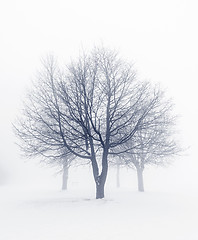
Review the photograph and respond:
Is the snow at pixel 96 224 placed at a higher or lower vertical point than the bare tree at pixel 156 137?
lower

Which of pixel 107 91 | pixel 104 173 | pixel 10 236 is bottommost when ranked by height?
pixel 10 236

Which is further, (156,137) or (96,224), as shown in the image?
(156,137)

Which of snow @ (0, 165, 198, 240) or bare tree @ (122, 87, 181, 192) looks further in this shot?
bare tree @ (122, 87, 181, 192)

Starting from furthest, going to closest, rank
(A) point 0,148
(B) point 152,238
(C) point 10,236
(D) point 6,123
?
1. (D) point 6,123
2. (A) point 0,148
3. (C) point 10,236
4. (B) point 152,238

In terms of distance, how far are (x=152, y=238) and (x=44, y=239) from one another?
143 inches

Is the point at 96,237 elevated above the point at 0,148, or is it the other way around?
the point at 0,148

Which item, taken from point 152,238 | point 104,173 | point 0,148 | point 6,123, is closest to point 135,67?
point 104,173

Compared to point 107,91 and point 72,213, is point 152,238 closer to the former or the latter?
point 72,213

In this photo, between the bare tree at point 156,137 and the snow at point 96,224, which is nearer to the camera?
the snow at point 96,224

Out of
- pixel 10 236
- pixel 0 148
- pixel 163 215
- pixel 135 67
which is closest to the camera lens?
pixel 10 236

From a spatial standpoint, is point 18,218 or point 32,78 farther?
point 32,78

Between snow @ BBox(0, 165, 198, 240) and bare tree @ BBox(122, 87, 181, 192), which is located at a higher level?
bare tree @ BBox(122, 87, 181, 192)

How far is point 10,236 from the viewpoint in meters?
7.75

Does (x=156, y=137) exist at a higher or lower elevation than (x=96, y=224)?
higher
